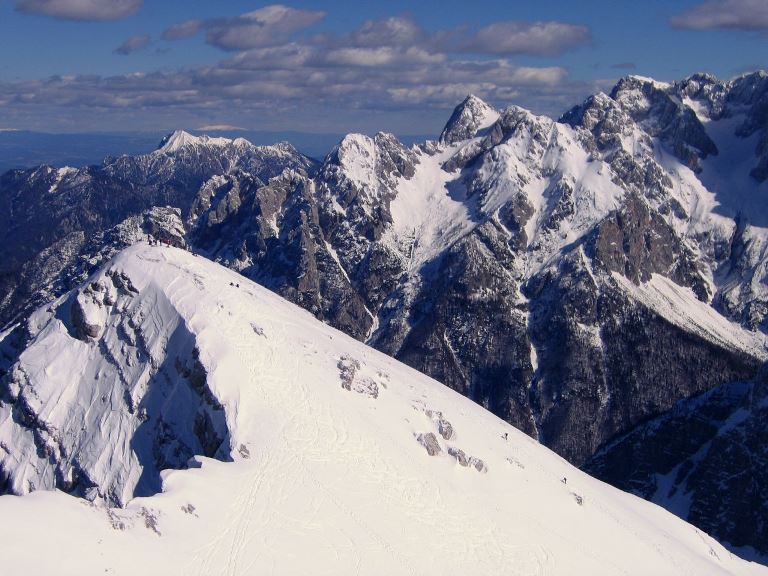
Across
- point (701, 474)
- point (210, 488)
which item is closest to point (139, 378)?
point (210, 488)

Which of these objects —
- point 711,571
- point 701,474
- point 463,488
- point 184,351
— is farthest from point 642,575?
point 701,474

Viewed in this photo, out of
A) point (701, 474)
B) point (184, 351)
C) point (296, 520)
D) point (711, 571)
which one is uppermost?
point (184, 351)

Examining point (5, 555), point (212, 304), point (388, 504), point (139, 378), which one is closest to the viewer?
point (5, 555)

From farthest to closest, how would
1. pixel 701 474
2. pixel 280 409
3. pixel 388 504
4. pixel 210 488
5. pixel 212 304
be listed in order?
pixel 701 474 < pixel 212 304 < pixel 280 409 < pixel 388 504 < pixel 210 488

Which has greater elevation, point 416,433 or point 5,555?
point 5,555

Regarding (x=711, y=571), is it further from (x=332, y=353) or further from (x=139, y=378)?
(x=139, y=378)

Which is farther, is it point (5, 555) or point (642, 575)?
point (642, 575)

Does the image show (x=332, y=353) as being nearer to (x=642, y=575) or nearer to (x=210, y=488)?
(x=210, y=488)
